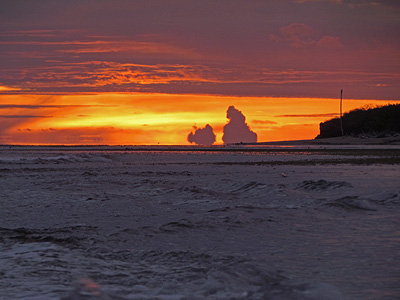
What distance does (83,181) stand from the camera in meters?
19.1

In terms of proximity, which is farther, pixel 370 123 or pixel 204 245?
pixel 370 123

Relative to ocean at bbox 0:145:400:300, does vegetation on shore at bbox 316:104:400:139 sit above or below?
above

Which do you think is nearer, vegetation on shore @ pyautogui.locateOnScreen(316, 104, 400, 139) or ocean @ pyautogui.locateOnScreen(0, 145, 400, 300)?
ocean @ pyautogui.locateOnScreen(0, 145, 400, 300)

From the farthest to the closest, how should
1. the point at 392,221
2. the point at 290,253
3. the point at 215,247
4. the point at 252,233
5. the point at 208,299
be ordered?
1. the point at 392,221
2. the point at 252,233
3. the point at 215,247
4. the point at 290,253
5. the point at 208,299

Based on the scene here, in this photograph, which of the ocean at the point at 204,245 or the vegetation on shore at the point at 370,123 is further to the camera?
the vegetation on shore at the point at 370,123

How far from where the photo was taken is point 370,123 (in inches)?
Result: 3046

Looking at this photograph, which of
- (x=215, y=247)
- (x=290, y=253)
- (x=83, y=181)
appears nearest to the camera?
(x=290, y=253)

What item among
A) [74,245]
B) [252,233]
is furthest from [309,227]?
[74,245]

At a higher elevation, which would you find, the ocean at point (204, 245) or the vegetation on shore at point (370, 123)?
the vegetation on shore at point (370, 123)

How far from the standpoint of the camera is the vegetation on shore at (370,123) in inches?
2970

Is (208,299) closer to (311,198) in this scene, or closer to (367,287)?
(367,287)

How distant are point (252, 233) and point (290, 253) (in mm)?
1626

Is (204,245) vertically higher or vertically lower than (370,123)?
lower

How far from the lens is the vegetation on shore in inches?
2970
